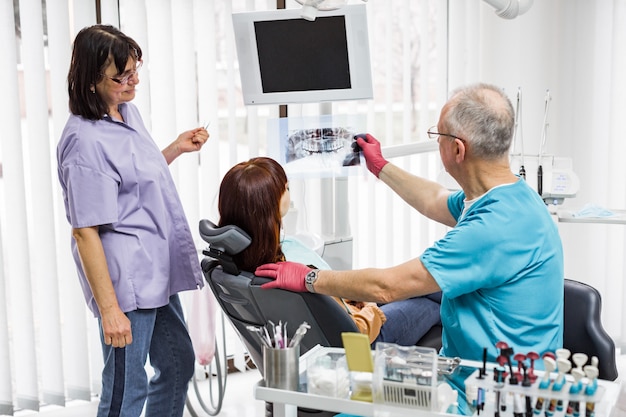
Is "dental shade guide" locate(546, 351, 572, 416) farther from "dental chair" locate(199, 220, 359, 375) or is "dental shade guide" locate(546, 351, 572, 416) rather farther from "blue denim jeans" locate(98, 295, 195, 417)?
"blue denim jeans" locate(98, 295, 195, 417)

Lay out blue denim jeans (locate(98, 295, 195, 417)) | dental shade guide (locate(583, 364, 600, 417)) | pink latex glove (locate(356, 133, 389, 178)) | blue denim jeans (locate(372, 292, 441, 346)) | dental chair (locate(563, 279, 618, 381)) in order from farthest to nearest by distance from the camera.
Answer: pink latex glove (locate(356, 133, 389, 178)) < blue denim jeans (locate(372, 292, 441, 346)) < dental chair (locate(563, 279, 618, 381)) < blue denim jeans (locate(98, 295, 195, 417)) < dental shade guide (locate(583, 364, 600, 417))

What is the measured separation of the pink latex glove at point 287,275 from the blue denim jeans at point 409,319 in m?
0.42

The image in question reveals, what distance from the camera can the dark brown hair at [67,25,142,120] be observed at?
187 centimetres

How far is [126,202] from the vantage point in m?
1.93

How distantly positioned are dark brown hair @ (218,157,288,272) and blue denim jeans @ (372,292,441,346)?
46 cm

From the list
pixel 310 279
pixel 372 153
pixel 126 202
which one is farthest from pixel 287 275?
pixel 372 153

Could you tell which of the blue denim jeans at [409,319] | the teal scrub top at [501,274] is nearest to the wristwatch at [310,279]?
the teal scrub top at [501,274]

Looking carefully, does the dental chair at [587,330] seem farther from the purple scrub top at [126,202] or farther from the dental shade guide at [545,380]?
the purple scrub top at [126,202]

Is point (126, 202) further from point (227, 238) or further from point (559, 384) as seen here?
point (559, 384)

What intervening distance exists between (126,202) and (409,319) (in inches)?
34.8

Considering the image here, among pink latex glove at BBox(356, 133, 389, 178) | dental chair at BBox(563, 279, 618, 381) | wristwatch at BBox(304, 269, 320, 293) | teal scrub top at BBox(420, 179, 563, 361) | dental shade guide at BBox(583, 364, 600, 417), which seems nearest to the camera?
dental shade guide at BBox(583, 364, 600, 417)

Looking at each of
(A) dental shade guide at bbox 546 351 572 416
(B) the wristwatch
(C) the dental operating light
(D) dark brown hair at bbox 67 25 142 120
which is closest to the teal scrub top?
(B) the wristwatch

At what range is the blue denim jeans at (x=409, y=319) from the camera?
7.23 feet

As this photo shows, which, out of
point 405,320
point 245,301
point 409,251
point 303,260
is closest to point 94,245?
point 245,301
